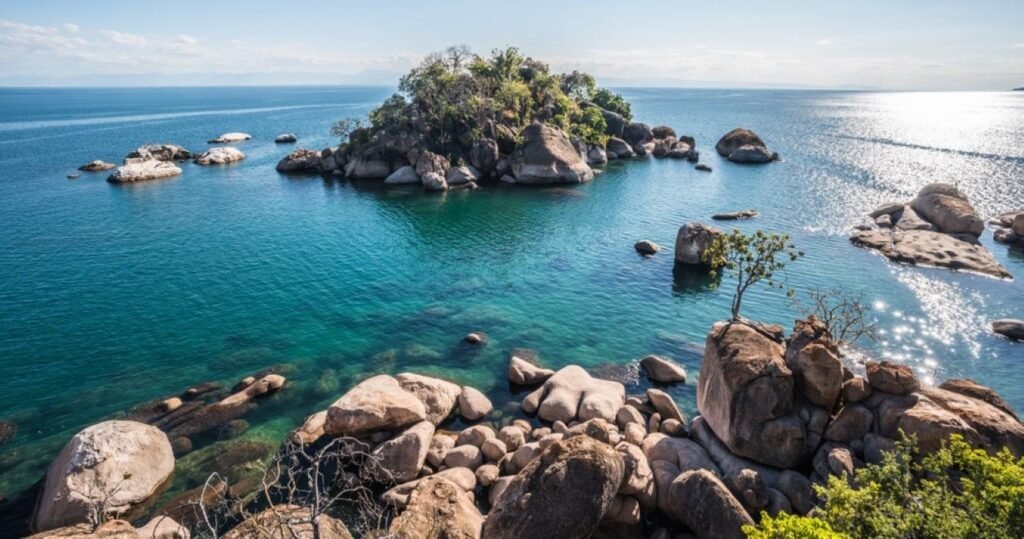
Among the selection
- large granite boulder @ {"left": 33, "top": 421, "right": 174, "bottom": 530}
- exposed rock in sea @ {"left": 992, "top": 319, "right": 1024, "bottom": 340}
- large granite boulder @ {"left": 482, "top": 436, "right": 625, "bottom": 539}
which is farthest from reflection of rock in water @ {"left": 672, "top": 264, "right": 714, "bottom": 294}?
large granite boulder @ {"left": 33, "top": 421, "right": 174, "bottom": 530}

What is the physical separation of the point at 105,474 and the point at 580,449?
825 inches

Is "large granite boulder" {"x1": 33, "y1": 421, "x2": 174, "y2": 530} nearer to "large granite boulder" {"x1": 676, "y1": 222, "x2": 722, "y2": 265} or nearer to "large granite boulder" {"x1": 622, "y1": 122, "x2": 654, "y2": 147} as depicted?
"large granite boulder" {"x1": 676, "y1": 222, "x2": 722, "y2": 265}

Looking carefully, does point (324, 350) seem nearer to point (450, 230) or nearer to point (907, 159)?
point (450, 230)

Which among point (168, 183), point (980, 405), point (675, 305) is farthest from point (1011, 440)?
point (168, 183)

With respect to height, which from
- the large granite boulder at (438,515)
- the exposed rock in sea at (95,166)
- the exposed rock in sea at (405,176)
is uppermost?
the exposed rock in sea at (95,166)

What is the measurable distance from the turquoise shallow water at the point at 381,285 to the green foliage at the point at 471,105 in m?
13.9

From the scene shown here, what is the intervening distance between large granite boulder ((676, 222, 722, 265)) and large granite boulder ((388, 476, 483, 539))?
36984mm

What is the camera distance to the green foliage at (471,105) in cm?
8925

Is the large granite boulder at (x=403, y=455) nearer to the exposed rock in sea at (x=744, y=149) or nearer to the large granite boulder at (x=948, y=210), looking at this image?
the large granite boulder at (x=948, y=210)

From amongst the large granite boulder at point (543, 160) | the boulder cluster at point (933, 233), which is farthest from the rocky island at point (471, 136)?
the boulder cluster at point (933, 233)

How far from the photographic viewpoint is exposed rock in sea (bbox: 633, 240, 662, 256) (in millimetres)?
55062

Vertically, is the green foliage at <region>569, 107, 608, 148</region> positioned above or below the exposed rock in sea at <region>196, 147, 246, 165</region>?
above

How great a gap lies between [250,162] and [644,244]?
88.0 m

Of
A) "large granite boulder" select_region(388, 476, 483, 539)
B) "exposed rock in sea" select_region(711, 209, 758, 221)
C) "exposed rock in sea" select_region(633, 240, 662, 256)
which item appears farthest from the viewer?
"exposed rock in sea" select_region(711, 209, 758, 221)
